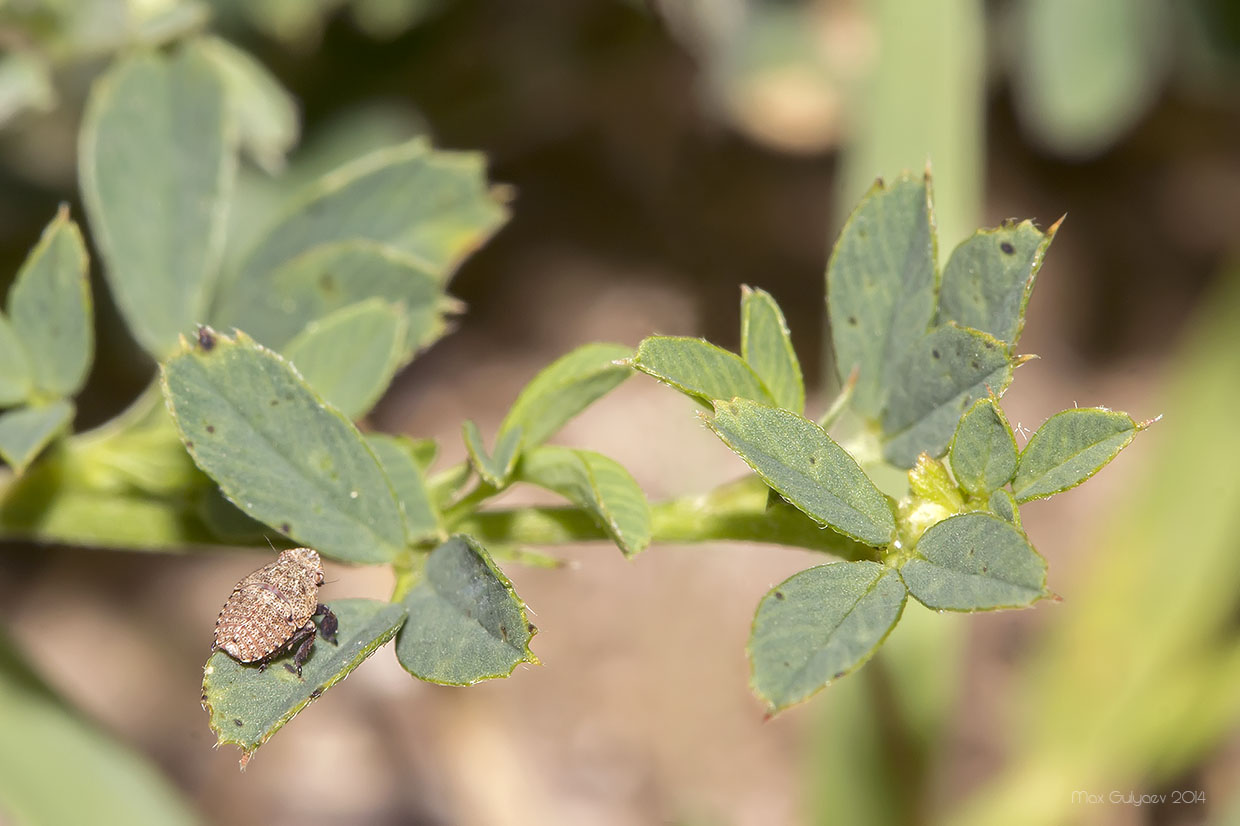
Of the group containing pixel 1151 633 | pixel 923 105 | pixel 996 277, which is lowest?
pixel 1151 633

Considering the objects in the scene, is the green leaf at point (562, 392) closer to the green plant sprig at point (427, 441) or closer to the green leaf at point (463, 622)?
the green plant sprig at point (427, 441)

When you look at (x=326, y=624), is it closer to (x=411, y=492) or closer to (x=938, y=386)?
(x=411, y=492)

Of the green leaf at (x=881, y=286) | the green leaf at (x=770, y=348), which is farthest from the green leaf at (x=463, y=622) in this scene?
the green leaf at (x=881, y=286)

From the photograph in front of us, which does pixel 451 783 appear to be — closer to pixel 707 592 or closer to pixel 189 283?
pixel 707 592

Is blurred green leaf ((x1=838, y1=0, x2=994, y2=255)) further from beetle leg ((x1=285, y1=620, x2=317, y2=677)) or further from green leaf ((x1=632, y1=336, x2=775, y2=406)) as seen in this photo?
beetle leg ((x1=285, y1=620, x2=317, y2=677))

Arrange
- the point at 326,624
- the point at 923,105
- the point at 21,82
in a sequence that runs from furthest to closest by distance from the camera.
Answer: the point at 923,105 < the point at 21,82 < the point at 326,624

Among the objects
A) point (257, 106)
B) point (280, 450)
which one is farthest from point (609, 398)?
→ point (280, 450)
